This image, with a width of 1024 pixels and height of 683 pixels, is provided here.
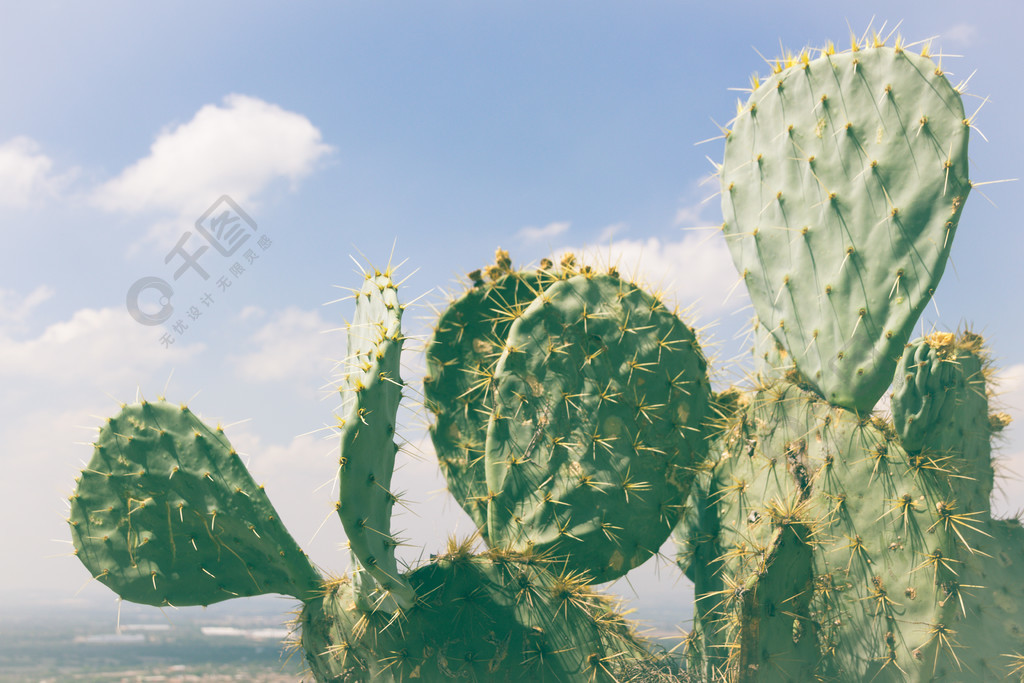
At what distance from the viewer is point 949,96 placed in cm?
206

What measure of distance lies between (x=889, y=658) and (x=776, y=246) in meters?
1.26

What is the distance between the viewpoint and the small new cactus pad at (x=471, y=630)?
1.78 meters

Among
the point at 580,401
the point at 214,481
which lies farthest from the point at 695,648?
the point at 214,481

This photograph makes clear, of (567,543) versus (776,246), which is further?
(776,246)

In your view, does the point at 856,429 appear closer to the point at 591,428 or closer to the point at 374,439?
the point at 591,428

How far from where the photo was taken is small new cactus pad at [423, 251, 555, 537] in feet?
7.84

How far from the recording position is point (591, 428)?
2.08 m

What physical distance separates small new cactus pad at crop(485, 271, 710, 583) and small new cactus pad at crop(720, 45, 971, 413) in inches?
16.4

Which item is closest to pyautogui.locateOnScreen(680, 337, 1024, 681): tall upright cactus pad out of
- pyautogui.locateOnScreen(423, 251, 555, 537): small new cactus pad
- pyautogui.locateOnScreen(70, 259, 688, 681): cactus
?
pyautogui.locateOnScreen(70, 259, 688, 681): cactus

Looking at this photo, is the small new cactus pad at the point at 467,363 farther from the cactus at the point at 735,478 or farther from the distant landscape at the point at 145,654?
the distant landscape at the point at 145,654

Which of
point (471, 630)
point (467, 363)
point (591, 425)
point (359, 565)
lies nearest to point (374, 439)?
point (359, 565)

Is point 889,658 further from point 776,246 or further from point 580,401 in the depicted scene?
point 776,246

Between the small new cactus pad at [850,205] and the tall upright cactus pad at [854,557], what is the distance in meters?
0.19

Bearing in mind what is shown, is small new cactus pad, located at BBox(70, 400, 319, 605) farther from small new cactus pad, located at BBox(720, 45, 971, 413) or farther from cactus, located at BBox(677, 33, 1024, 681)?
small new cactus pad, located at BBox(720, 45, 971, 413)
